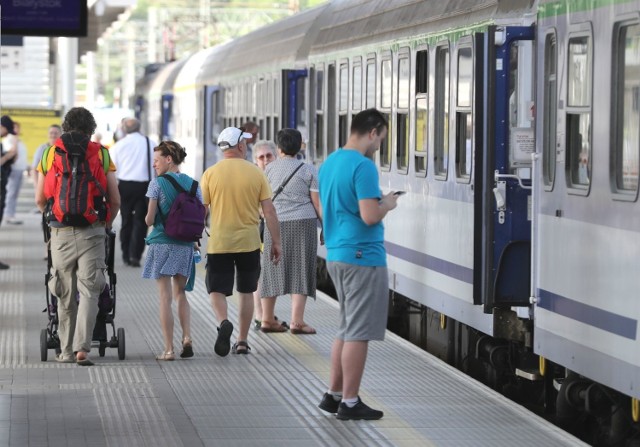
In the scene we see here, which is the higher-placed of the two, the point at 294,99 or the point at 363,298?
the point at 294,99

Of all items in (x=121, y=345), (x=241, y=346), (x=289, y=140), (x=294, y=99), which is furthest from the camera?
(x=294, y=99)

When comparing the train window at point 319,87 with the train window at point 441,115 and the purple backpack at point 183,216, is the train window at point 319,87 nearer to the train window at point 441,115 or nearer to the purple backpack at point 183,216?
the train window at point 441,115

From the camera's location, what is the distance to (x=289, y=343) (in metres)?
13.8

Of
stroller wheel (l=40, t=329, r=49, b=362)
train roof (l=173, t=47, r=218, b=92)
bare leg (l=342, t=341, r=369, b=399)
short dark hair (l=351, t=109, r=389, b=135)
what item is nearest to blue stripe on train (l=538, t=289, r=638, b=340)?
bare leg (l=342, t=341, r=369, b=399)

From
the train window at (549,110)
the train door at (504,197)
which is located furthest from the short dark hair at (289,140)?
the train window at (549,110)

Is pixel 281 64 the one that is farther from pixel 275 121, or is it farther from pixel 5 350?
pixel 5 350

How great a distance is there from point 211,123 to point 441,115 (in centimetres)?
1797

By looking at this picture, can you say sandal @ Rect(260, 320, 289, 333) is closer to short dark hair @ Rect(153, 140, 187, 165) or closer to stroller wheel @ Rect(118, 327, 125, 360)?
stroller wheel @ Rect(118, 327, 125, 360)

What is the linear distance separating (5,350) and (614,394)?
552 centimetres

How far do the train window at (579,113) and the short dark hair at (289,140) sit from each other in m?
4.47

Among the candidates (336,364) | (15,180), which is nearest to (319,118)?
(336,364)

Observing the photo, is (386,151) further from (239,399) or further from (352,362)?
(352,362)

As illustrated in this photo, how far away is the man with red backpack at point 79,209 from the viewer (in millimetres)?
11812

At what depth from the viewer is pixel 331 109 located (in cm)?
1816
